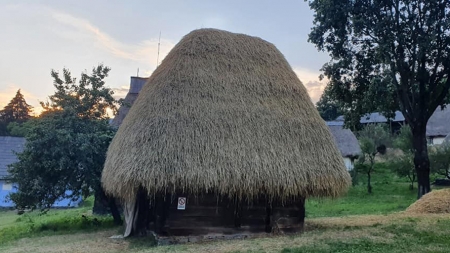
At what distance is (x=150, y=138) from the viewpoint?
9.82m

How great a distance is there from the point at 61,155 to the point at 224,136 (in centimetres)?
648

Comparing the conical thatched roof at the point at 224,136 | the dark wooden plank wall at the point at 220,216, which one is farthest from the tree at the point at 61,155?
the dark wooden plank wall at the point at 220,216

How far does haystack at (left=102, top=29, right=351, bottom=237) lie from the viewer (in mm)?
9508

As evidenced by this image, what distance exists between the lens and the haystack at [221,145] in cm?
951

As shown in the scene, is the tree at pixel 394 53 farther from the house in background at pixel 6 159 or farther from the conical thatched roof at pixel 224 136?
the house in background at pixel 6 159

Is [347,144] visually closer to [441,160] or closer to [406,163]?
[406,163]

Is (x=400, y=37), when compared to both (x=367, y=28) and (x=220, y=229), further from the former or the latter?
(x=220, y=229)

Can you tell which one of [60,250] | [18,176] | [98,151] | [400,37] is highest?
[400,37]

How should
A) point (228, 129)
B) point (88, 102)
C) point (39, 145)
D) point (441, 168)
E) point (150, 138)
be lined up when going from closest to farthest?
point (150, 138)
point (228, 129)
point (39, 145)
point (88, 102)
point (441, 168)

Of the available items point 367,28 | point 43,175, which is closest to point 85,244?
point 43,175

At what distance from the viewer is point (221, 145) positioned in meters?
10.1

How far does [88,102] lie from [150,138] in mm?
6461

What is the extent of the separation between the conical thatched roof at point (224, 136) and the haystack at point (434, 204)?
4.31 meters

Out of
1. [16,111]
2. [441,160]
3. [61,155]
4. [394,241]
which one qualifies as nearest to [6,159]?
[61,155]
